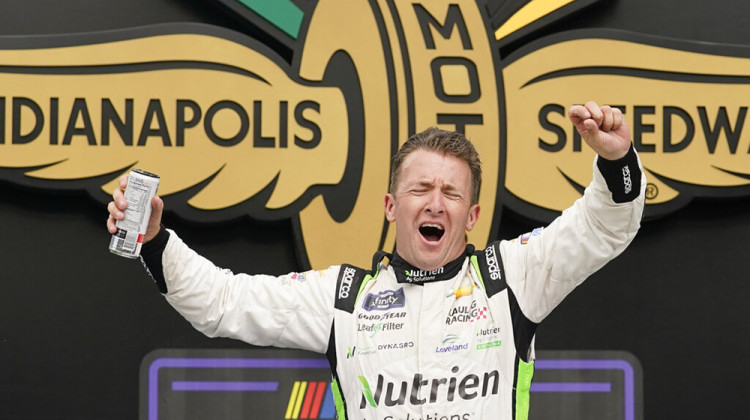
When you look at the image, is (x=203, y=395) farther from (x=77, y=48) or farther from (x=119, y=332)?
(x=77, y=48)

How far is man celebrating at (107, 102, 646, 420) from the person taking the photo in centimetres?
159

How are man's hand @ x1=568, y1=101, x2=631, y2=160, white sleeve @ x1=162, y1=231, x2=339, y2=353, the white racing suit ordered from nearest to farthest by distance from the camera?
man's hand @ x1=568, y1=101, x2=631, y2=160
the white racing suit
white sleeve @ x1=162, y1=231, x2=339, y2=353

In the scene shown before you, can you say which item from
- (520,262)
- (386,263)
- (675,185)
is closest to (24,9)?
(386,263)

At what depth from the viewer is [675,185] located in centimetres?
279

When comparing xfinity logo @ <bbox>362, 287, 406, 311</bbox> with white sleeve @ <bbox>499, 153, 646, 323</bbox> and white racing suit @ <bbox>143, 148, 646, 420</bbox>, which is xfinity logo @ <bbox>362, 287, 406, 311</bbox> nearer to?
white racing suit @ <bbox>143, 148, 646, 420</bbox>

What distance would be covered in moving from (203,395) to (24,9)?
1.36 metres

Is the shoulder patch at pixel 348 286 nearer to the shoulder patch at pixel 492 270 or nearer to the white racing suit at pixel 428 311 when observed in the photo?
the white racing suit at pixel 428 311

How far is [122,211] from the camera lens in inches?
62.7

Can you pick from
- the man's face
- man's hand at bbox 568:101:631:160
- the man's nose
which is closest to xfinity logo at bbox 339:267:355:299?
the man's face

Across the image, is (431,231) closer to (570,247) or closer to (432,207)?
(432,207)

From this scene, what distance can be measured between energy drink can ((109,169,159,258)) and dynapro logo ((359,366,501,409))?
20.6 inches

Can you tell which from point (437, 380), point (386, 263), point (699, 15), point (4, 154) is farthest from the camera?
point (699, 15)

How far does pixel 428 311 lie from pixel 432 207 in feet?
0.66

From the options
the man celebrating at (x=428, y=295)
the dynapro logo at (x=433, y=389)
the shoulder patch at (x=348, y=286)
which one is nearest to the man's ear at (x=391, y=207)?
the man celebrating at (x=428, y=295)
